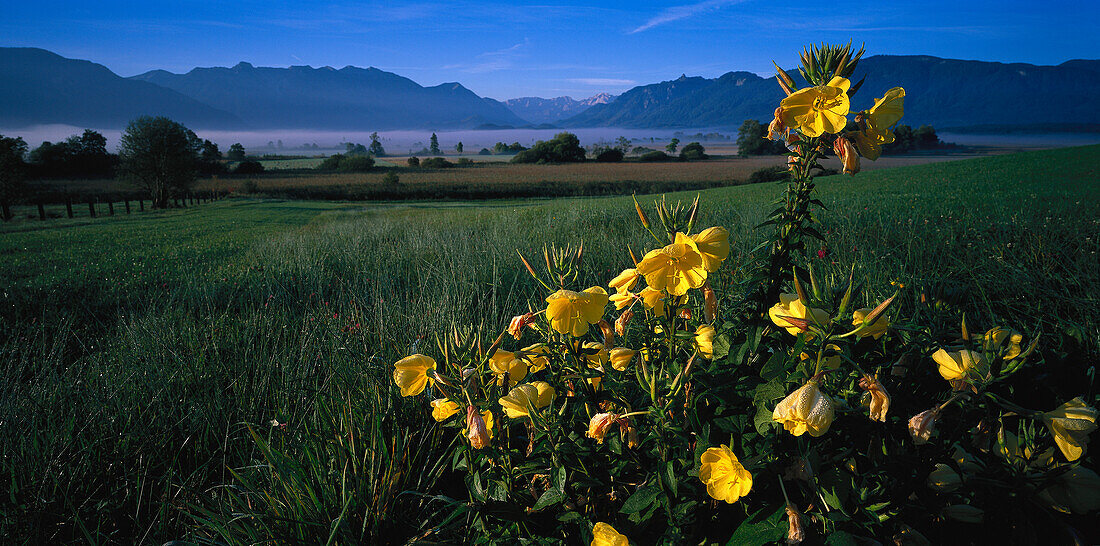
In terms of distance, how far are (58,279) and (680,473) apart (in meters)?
8.65

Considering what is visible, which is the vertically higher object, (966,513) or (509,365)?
(509,365)

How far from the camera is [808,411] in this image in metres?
0.89

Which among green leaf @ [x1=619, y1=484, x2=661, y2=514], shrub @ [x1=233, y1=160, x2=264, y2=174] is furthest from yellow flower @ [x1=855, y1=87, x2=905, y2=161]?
shrub @ [x1=233, y1=160, x2=264, y2=174]

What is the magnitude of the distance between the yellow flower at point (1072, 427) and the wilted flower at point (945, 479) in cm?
19

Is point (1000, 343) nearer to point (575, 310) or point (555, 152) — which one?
point (575, 310)

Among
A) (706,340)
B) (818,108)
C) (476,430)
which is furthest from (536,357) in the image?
(818,108)

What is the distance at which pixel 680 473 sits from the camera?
3.86 ft

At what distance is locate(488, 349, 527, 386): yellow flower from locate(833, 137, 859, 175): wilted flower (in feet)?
3.00

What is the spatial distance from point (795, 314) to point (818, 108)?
0.46 m

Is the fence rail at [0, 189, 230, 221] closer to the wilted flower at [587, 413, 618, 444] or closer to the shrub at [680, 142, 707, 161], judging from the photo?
the wilted flower at [587, 413, 618, 444]

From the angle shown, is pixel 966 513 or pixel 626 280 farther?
pixel 626 280

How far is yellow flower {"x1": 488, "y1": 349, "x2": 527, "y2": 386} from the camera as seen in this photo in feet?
4.30

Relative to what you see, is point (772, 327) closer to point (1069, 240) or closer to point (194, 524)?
point (194, 524)

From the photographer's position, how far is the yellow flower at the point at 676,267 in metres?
1.08
